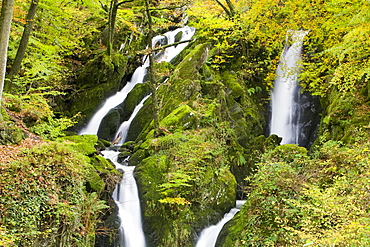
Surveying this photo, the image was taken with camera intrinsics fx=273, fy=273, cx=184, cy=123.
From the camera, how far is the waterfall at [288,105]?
12.8 metres

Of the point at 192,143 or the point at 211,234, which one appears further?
the point at 192,143

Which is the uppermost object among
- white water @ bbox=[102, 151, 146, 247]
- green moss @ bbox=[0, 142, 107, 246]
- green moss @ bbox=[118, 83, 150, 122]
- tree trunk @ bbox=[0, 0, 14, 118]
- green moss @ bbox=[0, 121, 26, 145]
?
tree trunk @ bbox=[0, 0, 14, 118]

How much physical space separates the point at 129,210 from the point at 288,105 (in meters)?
9.39

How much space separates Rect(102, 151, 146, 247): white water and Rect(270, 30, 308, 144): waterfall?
741 centimetres

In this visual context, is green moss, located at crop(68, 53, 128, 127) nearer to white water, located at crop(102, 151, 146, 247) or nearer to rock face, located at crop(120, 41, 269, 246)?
rock face, located at crop(120, 41, 269, 246)

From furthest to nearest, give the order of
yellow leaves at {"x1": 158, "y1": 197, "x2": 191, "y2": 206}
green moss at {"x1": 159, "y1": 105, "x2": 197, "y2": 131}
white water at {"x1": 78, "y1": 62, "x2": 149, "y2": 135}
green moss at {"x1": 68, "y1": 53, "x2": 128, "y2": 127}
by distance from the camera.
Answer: green moss at {"x1": 68, "y1": 53, "x2": 128, "y2": 127} → white water at {"x1": 78, "y1": 62, "x2": 149, "y2": 135} → green moss at {"x1": 159, "y1": 105, "x2": 197, "y2": 131} → yellow leaves at {"x1": 158, "y1": 197, "x2": 191, "y2": 206}

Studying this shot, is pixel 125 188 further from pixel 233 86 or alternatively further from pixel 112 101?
pixel 233 86

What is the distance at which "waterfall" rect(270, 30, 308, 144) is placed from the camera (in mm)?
12812

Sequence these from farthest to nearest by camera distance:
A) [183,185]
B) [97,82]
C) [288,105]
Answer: [97,82]
[288,105]
[183,185]

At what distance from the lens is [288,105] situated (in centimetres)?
1357

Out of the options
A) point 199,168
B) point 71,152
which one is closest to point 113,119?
point 199,168

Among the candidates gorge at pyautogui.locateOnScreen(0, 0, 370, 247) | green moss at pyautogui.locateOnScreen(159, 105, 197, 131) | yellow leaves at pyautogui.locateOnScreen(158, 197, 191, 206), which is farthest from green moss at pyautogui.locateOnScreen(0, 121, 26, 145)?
green moss at pyautogui.locateOnScreen(159, 105, 197, 131)

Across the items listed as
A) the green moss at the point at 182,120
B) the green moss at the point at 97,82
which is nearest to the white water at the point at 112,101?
the green moss at the point at 97,82

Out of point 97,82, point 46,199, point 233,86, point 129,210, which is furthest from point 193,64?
point 46,199
